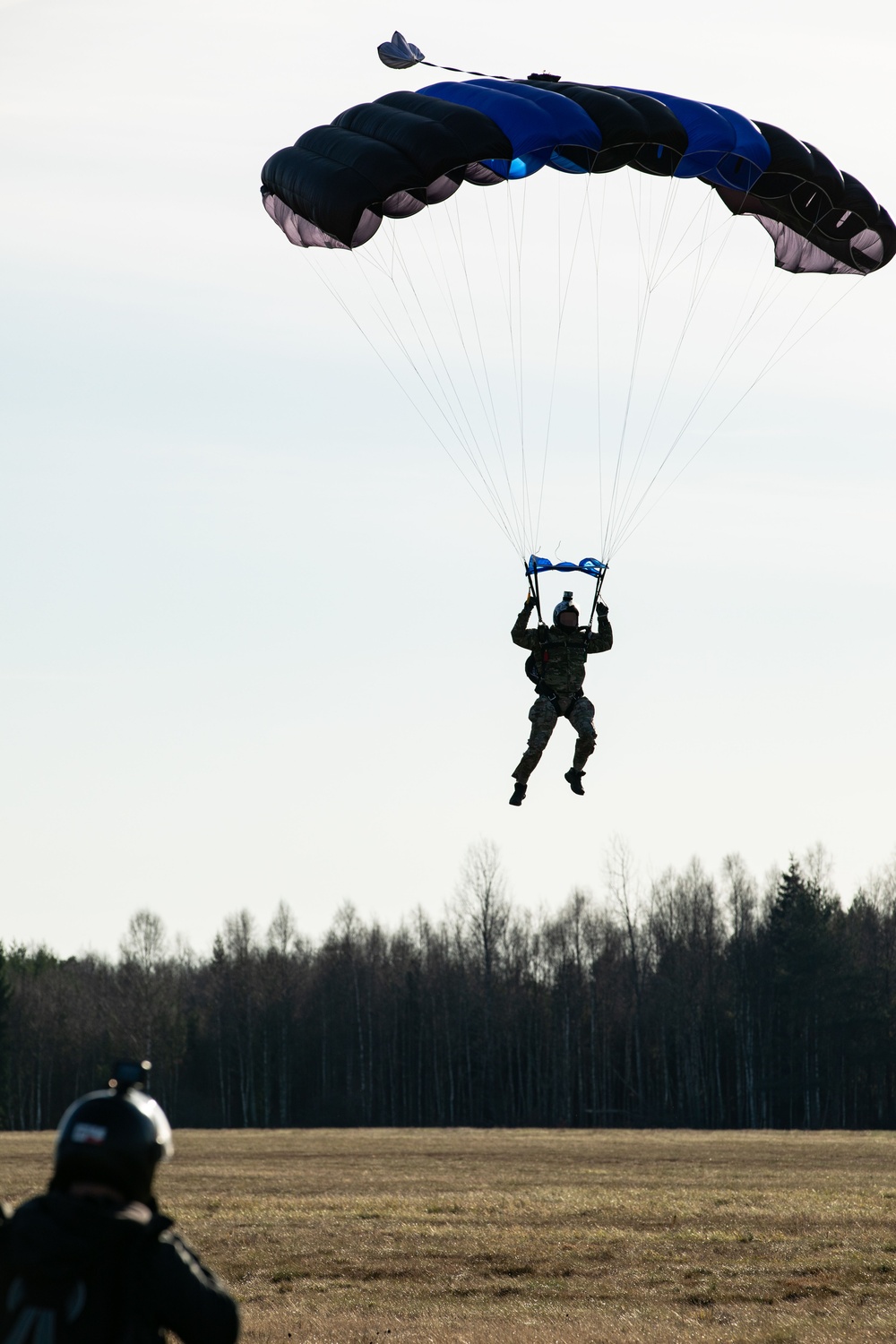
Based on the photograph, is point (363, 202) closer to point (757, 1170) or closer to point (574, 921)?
point (757, 1170)

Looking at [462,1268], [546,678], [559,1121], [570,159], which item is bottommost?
[559,1121]

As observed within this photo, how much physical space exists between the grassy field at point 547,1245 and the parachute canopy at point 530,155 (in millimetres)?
11857

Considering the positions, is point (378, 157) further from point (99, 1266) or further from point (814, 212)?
point (99, 1266)

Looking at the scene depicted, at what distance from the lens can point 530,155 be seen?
57.4ft

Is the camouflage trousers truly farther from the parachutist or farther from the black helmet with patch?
the black helmet with patch

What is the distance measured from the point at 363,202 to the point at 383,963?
86.9m

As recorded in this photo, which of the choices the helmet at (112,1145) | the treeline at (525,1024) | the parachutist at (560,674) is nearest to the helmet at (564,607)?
the parachutist at (560,674)

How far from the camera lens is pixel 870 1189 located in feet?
95.2

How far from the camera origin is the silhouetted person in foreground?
166 inches

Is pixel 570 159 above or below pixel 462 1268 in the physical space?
above

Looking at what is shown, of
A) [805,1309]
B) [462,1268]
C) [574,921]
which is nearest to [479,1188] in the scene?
[462,1268]

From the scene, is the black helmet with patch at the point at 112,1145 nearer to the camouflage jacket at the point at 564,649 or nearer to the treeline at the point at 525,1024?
the camouflage jacket at the point at 564,649

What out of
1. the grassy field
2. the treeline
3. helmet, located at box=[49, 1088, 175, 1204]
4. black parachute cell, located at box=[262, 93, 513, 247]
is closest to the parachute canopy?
black parachute cell, located at box=[262, 93, 513, 247]

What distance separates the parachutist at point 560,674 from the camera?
58.1ft
